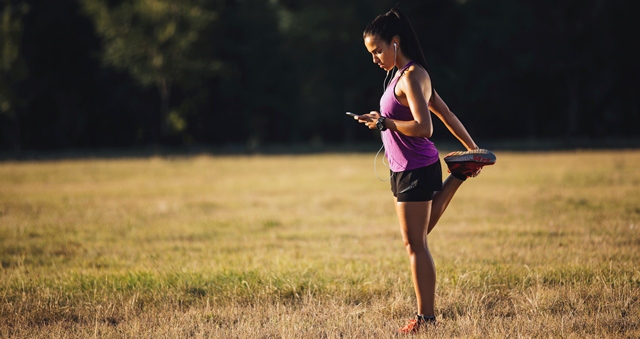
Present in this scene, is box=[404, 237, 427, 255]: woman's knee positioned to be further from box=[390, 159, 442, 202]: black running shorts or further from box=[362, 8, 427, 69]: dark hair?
box=[362, 8, 427, 69]: dark hair

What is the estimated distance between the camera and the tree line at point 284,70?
40.7 metres

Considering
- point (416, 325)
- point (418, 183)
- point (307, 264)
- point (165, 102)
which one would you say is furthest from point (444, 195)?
point (165, 102)

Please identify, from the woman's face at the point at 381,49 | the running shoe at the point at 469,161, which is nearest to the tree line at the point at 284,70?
the woman's face at the point at 381,49

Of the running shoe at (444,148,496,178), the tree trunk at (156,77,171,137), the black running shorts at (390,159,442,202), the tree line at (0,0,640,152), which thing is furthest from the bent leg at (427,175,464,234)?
the tree trunk at (156,77,171,137)

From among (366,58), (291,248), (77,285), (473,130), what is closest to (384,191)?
(291,248)

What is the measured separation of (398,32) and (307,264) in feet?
11.4

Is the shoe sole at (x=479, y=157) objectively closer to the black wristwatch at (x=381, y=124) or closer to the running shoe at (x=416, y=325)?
the black wristwatch at (x=381, y=124)

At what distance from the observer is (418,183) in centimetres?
460

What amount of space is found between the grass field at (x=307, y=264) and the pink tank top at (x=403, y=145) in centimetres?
128

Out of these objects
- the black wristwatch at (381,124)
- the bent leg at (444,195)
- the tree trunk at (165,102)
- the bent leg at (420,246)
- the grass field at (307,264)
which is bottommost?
the grass field at (307,264)

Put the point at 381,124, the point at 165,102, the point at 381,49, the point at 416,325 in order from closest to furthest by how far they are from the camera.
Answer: the point at 381,124, the point at 381,49, the point at 416,325, the point at 165,102

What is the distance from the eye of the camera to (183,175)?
72.0 feet

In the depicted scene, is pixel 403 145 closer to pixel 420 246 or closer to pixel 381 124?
pixel 381 124

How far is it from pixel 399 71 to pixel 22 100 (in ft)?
121
